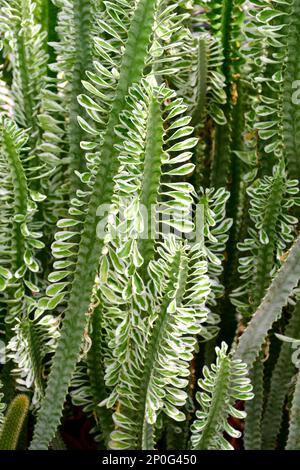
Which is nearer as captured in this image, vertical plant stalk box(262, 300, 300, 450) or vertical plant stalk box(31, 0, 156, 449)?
vertical plant stalk box(31, 0, 156, 449)

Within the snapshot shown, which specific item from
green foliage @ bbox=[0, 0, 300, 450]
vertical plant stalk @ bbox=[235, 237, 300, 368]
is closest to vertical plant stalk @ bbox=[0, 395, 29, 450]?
green foliage @ bbox=[0, 0, 300, 450]

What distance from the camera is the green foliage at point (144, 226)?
60 centimetres

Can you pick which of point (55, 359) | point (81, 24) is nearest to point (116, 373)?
point (55, 359)

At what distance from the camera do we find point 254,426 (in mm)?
731

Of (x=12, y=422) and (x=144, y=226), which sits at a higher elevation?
(x=144, y=226)

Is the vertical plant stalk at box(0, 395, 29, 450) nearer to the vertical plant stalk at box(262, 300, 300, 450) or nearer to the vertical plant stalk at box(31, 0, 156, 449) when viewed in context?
the vertical plant stalk at box(31, 0, 156, 449)

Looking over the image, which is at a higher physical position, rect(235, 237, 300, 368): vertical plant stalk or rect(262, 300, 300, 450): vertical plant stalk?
rect(235, 237, 300, 368): vertical plant stalk

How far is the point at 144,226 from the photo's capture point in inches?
24.0

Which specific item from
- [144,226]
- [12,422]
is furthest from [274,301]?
[12,422]

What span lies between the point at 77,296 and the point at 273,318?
0.52ft

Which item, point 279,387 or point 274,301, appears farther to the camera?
point 279,387

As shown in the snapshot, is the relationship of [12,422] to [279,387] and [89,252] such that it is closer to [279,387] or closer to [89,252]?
[89,252]

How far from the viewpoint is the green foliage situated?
1.98 ft

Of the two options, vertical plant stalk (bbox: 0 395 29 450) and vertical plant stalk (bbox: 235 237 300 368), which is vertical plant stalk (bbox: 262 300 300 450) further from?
vertical plant stalk (bbox: 0 395 29 450)
